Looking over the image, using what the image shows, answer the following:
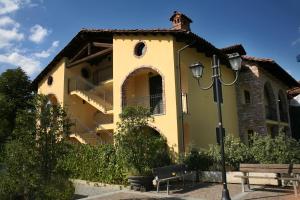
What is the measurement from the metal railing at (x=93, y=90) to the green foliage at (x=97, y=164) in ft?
11.7

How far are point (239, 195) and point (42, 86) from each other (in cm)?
1713

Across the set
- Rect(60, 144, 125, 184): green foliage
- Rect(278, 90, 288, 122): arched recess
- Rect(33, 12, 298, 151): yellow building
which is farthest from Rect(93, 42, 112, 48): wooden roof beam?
Rect(278, 90, 288, 122): arched recess

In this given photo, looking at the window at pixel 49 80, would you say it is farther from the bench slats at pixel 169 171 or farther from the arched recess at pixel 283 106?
the arched recess at pixel 283 106

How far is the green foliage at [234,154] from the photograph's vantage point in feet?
42.0

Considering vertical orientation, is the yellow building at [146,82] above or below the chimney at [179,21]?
below

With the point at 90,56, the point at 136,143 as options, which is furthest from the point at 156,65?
the point at 90,56

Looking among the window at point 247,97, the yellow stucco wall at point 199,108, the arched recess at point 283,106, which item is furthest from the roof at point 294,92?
the yellow stucco wall at point 199,108

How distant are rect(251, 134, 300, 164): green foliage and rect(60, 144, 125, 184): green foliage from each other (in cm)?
556

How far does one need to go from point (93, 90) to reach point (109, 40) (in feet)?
10.8

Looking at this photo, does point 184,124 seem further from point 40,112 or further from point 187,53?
point 40,112

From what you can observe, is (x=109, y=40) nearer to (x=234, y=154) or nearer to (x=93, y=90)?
(x=93, y=90)

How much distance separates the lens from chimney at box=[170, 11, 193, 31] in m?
18.4

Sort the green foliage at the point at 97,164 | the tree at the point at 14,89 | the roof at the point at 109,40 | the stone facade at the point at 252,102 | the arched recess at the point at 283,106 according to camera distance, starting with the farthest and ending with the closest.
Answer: the tree at the point at 14,89
the arched recess at the point at 283,106
the stone facade at the point at 252,102
the roof at the point at 109,40
the green foliage at the point at 97,164

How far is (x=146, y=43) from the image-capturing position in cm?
1628
